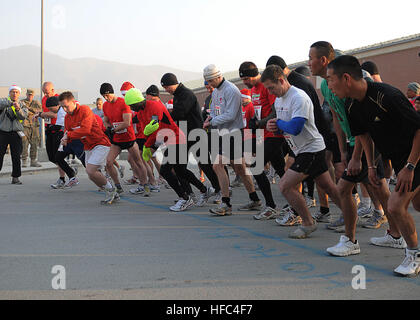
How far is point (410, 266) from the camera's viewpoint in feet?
13.0

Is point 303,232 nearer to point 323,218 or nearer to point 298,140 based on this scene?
point 298,140

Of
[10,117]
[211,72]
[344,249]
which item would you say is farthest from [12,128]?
[344,249]

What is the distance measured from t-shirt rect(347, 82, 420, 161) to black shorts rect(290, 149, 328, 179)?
123 centimetres

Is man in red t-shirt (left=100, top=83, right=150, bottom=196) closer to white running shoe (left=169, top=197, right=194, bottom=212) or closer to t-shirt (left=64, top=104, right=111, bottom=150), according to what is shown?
t-shirt (left=64, top=104, right=111, bottom=150)

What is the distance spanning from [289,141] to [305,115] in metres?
0.45

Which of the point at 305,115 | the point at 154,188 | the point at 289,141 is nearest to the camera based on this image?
the point at 305,115

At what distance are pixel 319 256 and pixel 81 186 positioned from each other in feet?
26.0

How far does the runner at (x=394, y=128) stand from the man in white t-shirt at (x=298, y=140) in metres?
1.12

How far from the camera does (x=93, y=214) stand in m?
7.61

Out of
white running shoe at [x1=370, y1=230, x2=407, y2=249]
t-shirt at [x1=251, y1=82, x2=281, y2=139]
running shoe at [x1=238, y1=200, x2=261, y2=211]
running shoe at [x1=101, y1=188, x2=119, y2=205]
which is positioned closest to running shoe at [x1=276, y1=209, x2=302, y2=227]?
running shoe at [x1=238, y1=200, x2=261, y2=211]

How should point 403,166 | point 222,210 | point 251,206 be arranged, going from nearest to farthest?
point 403,166 → point 222,210 → point 251,206

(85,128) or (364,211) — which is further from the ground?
(85,128)
